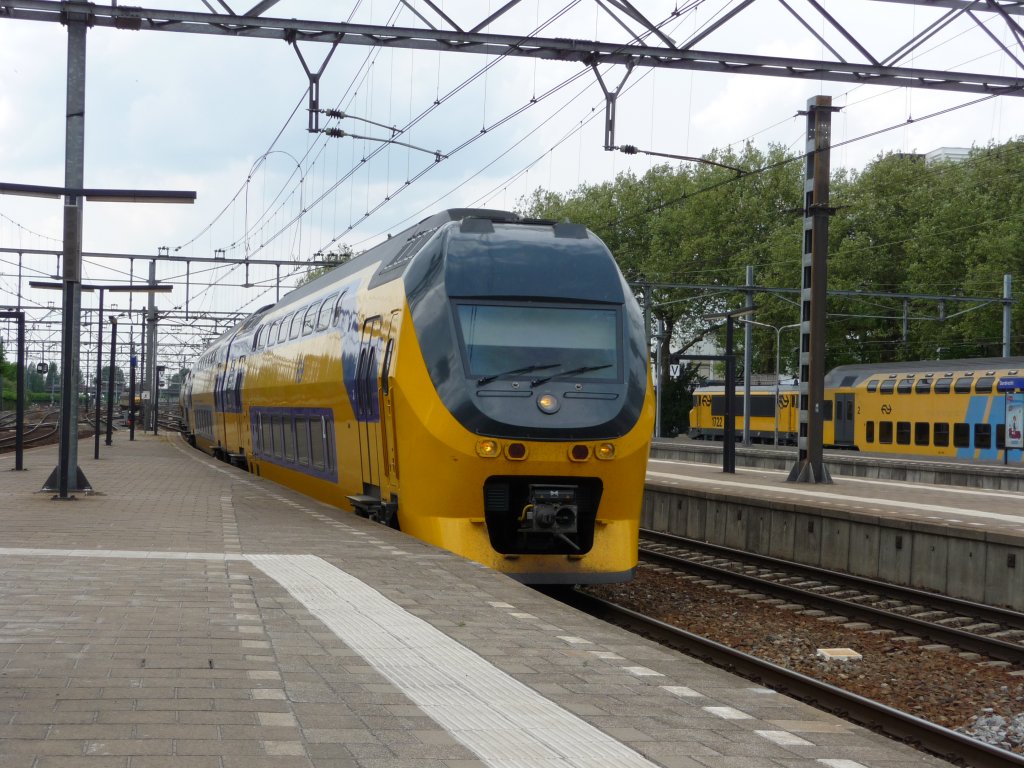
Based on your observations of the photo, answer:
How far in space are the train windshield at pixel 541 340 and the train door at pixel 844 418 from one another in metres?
33.2

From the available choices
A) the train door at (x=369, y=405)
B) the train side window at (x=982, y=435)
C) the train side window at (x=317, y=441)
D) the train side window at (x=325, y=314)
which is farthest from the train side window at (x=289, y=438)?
the train side window at (x=982, y=435)

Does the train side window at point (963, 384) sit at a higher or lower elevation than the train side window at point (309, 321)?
lower

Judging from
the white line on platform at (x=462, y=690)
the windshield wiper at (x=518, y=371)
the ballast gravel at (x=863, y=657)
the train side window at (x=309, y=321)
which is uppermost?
the train side window at (x=309, y=321)

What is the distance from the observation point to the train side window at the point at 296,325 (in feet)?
64.0

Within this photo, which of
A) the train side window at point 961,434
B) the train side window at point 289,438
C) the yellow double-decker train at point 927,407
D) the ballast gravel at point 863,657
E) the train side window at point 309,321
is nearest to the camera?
the ballast gravel at point 863,657

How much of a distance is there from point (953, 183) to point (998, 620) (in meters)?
49.6

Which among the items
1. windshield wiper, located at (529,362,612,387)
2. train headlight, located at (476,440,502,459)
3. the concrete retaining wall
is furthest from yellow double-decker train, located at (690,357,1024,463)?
train headlight, located at (476,440,502,459)

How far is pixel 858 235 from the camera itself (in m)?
59.5

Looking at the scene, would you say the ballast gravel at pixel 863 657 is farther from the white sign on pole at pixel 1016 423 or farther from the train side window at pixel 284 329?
the white sign on pole at pixel 1016 423

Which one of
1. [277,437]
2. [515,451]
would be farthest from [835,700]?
[277,437]

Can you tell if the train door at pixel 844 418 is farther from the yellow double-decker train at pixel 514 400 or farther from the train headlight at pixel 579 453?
the train headlight at pixel 579 453

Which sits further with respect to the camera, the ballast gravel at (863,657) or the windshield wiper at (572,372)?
the windshield wiper at (572,372)

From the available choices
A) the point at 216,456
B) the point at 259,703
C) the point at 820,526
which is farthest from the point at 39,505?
the point at 216,456

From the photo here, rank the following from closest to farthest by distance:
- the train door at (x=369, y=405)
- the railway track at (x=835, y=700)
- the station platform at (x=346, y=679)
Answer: the station platform at (x=346, y=679)
the railway track at (x=835, y=700)
the train door at (x=369, y=405)
